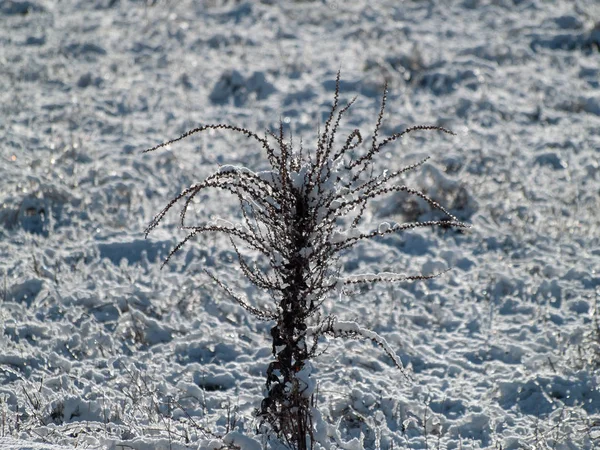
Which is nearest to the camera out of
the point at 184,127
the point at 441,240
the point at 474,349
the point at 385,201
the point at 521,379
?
the point at 521,379

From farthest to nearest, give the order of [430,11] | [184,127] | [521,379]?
[430,11], [184,127], [521,379]

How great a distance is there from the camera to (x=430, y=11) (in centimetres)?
1446

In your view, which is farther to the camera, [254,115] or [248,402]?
[254,115]

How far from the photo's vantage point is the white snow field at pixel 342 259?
4.38 metres

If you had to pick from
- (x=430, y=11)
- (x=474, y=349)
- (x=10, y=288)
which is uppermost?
(x=430, y=11)

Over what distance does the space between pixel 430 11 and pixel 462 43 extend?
2264mm

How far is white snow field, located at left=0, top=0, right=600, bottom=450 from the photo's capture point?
14.4 feet

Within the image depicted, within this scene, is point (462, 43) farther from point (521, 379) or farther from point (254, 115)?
point (521, 379)

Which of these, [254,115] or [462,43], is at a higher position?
[462,43]

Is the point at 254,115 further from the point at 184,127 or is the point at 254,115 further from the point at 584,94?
the point at 584,94

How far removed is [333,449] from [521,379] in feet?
5.45

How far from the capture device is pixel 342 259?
648 centimetres

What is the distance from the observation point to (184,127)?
30.4 ft

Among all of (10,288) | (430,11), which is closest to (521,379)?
(10,288)
